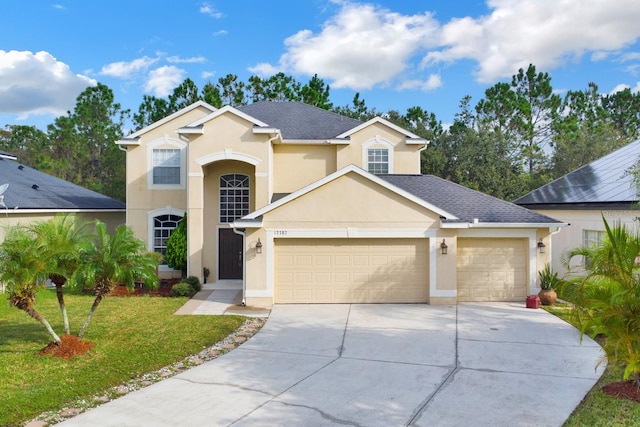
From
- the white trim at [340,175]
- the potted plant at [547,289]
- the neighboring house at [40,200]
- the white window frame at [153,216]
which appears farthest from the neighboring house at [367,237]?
the neighboring house at [40,200]

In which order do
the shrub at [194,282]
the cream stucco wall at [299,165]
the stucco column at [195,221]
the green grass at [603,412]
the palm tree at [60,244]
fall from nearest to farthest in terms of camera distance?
the green grass at [603,412] → the palm tree at [60,244] → the shrub at [194,282] → the stucco column at [195,221] → the cream stucco wall at [299,165]

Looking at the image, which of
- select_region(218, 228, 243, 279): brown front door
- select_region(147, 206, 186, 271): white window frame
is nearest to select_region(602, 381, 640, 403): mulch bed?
select_region(218, 228, 243, 279): brown front door

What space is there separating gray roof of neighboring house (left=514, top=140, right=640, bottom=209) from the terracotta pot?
3.31 m

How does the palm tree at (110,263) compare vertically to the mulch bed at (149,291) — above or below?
above

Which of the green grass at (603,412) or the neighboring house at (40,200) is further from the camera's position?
the neighboring house at (40,200)

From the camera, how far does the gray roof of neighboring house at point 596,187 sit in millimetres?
14461

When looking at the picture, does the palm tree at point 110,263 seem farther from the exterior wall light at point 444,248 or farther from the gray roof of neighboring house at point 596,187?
the gray roof of neighboring house at point 596,187

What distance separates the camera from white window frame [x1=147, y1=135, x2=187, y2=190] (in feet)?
61.0

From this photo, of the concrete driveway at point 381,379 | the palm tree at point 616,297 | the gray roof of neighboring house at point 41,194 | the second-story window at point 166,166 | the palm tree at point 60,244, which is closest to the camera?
the concrete driveway at point 381,379

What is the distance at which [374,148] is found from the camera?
1928 centimetres

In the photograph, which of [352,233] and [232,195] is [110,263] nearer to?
[352,233]

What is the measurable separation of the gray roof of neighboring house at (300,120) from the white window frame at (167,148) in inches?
144

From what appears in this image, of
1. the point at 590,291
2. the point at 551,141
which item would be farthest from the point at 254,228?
the point at 551,141

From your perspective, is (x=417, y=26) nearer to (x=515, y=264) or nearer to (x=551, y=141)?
(x=515, y=264)
